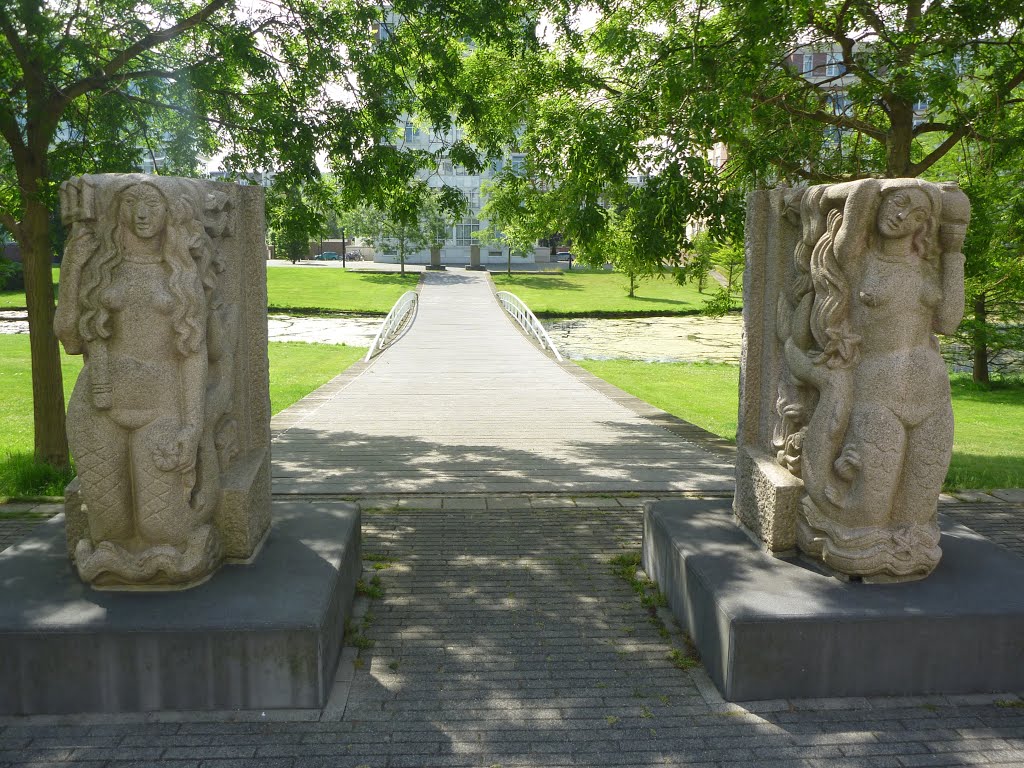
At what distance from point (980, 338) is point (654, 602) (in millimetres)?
17304

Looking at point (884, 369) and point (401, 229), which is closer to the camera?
point (884, 369)

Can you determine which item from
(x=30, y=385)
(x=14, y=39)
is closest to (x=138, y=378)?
(x=14, y=39)

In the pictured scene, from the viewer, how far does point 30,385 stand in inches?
Answer: 640

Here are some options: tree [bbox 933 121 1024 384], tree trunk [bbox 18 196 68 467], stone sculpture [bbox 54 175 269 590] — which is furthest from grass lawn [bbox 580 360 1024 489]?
tree trunk [bbox 18 196 68 467]

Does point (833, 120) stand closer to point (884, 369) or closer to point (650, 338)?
point (884, 369)

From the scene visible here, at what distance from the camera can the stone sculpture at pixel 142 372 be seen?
4117 millimetres

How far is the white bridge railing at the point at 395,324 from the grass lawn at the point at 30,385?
2.58 feet

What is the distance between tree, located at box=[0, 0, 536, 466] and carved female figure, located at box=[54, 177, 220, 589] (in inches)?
176

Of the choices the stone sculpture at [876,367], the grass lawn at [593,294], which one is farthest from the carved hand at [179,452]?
the grass lawn at [593,294]

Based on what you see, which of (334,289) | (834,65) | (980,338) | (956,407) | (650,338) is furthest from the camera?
(334,289)

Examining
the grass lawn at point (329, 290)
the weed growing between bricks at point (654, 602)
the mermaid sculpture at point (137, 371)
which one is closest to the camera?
the mermaid sculpture at point (137, 371)

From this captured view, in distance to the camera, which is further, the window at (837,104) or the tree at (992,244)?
the window at (837,104)

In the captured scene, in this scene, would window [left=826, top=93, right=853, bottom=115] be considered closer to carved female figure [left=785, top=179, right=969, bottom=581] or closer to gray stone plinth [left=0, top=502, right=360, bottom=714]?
carved female figure [left=785, top=179, right=969, bottom=581]

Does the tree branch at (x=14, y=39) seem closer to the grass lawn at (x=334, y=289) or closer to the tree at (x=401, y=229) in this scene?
the grass lawn at (x=334, y=289)
